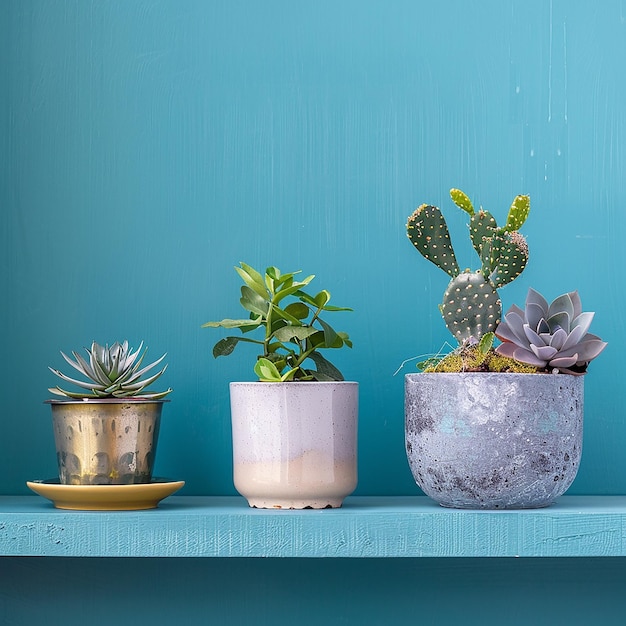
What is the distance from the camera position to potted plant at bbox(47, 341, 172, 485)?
35.8 inches

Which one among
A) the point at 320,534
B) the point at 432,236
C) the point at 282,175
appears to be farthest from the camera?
the point at 282,175

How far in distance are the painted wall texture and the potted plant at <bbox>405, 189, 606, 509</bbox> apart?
0.18 m

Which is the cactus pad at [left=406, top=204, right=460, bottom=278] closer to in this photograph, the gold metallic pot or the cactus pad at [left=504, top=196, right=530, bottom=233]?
the cactus pad at [left=504, top=196, right=530, bottom=233]

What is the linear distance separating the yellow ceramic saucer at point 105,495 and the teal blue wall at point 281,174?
7.1 inches

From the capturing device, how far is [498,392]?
0.87 m

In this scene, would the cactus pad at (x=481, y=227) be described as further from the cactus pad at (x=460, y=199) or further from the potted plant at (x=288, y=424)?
the potted plant at (x=288, y=424)

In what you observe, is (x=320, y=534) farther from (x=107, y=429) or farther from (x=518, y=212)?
(x=518, y=212)

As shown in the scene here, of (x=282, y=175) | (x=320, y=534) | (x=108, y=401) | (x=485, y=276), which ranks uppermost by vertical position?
(x=282, y=175)

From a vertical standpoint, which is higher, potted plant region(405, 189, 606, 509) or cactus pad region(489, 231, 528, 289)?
cactus pad region(489, 231, 528, 289)

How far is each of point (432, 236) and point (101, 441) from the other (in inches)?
16.0

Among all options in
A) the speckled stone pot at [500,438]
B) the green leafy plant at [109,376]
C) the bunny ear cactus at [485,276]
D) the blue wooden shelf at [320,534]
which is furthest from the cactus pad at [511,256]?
the green leafy plant at [109,376]

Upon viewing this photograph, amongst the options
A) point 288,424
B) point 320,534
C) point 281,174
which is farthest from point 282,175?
point 320,534

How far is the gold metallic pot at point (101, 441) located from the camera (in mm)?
909

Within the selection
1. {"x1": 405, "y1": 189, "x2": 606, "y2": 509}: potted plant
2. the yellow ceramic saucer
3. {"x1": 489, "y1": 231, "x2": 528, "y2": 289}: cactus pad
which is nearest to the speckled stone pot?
{"x1": 405, "y1": 189, "x2": 606, "y2": 509}: potted plant
